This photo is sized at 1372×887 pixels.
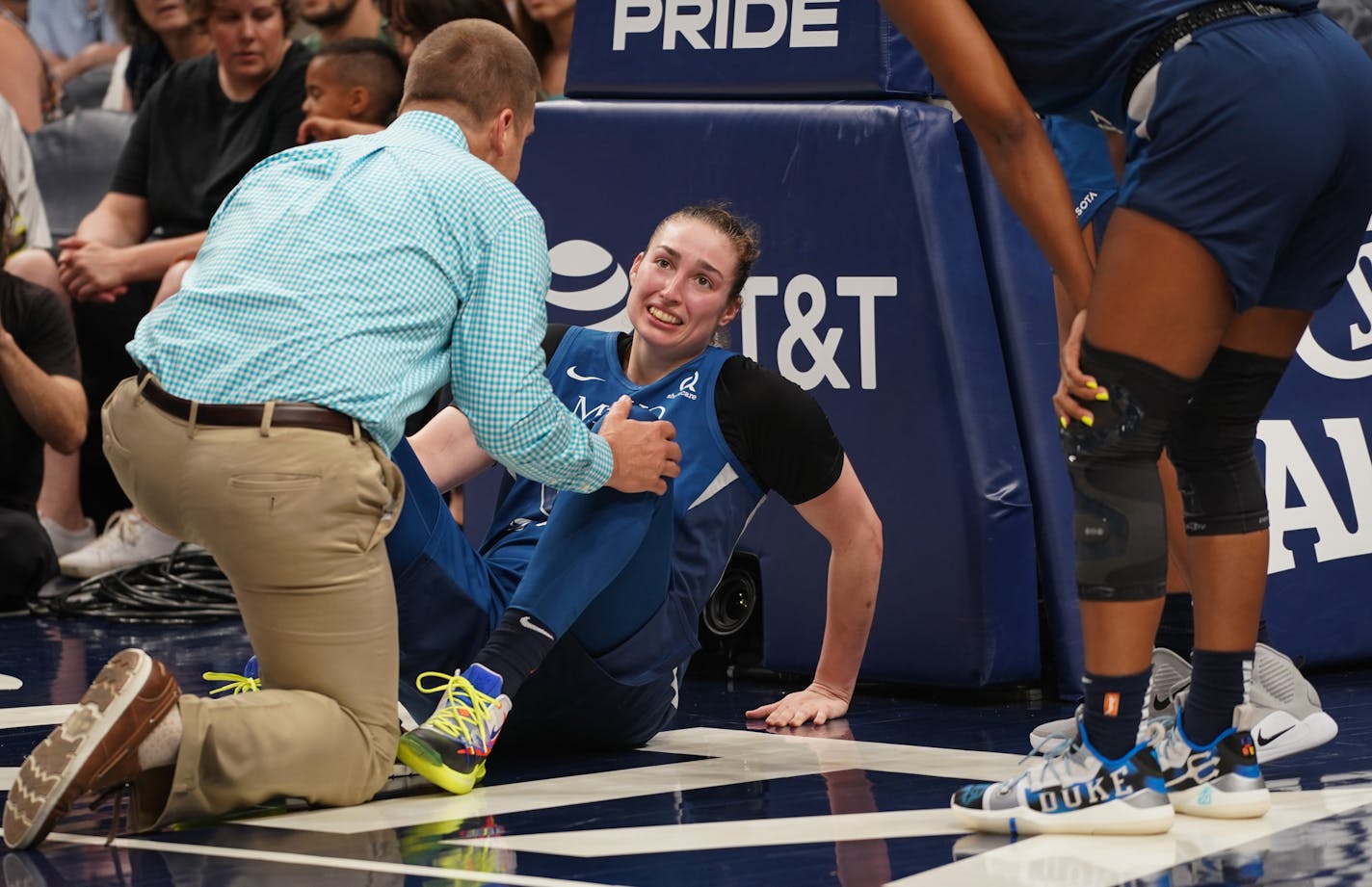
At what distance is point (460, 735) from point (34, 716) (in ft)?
3.64

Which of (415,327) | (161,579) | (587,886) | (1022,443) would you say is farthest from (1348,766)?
(161,579)

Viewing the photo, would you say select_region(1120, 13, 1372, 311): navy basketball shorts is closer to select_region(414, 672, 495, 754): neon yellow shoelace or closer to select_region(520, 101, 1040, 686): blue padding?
select_region(414, 672, 495, 754): neon yellow shoelace

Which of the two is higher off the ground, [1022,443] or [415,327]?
[415,327]

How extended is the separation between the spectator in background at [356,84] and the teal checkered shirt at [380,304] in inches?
98.3

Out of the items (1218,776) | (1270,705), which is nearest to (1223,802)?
(1218,776)

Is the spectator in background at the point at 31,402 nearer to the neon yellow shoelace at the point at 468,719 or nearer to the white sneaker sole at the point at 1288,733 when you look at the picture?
the neon yellow shoelace at the point at 468,719

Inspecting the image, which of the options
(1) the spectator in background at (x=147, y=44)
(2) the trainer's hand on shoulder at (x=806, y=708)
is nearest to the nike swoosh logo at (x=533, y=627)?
(2) the trainer's hand on shoulder at (x=806, y=708)

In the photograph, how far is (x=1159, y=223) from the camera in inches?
93.4

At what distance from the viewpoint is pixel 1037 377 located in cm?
366

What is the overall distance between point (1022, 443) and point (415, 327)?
4.71 feet

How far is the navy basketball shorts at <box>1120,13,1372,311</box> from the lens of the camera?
2348mm

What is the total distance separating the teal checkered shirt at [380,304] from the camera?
2.61 m

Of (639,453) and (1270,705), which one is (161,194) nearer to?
(639,453)

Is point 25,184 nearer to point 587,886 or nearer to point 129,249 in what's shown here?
point 129,249
